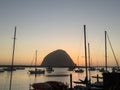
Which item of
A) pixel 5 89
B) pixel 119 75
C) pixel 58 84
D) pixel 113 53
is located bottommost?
pixel 5 89

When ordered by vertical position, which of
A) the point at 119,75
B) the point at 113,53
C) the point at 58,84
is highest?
the point at 113,53

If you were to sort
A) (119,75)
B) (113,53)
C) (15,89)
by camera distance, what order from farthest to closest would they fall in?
(15,89)
(113,53)
(119,75)

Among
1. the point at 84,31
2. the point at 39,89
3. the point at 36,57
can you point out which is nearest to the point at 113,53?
the point at 84,31

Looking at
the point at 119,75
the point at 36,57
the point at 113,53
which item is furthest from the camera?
the point at 36,57

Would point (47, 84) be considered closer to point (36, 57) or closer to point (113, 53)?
point (113, 53)

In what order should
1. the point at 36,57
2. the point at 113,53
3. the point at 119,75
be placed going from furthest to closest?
the point at 36,57, the point at 113,53, the point at 119,75

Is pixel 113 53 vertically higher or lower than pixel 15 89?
higher

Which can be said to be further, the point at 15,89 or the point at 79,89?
the point at 15,89

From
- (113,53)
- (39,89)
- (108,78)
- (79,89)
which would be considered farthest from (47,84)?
(113,53)

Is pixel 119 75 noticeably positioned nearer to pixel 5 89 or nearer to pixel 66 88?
pixel 66 88

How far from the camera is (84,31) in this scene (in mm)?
31844

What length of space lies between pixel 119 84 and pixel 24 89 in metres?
38.4

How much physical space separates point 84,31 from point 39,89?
11722 millimetres

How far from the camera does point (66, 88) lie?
32.9 meters
